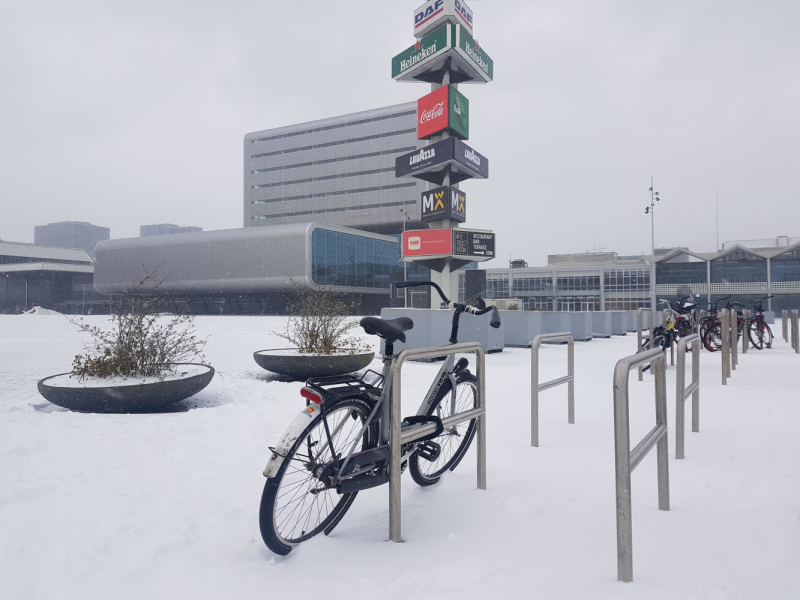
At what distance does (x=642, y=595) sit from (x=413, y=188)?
71110mm

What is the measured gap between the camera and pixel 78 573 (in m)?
2.30

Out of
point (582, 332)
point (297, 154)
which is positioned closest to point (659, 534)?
point (582, 332)

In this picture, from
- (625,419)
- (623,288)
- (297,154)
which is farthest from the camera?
(297,154)

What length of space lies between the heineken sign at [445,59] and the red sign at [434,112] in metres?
1.76

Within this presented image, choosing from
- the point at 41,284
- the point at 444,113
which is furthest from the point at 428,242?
the point at 41,284

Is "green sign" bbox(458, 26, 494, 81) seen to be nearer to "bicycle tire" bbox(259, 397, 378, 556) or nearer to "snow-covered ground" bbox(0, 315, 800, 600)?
"snow-covered ground" bbox(0, 315, 800, 600)

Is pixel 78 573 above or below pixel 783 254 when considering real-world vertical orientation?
below

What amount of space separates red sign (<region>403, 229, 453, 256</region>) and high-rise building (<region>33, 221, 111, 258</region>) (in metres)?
179

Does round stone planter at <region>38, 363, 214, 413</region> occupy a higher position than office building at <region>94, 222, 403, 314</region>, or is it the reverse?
office building at <region>94, 222, 403, 314</region>

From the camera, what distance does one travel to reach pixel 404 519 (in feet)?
9.85

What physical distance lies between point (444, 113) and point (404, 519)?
25465 mm

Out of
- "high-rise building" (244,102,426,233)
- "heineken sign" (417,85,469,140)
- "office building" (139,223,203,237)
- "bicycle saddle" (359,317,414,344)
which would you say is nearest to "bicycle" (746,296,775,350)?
"bicycle saddle" (359,317,414,344)

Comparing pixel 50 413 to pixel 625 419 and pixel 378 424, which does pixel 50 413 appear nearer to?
pixel 378 424

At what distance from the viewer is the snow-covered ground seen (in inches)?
88.2
